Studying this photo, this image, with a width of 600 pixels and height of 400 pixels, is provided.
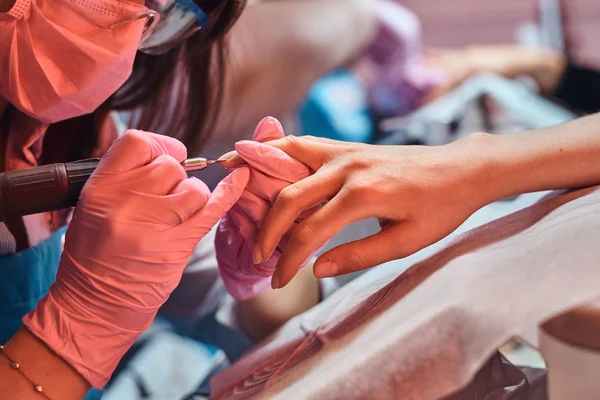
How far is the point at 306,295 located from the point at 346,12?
138cm

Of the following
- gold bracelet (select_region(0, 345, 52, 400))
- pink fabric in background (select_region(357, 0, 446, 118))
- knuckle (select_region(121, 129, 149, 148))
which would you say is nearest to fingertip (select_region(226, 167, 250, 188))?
knuckle (select_region(121, 129, 149, 148))

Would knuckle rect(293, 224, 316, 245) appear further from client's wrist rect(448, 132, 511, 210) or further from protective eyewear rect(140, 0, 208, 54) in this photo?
protective eyewear rect(140, 0, 208, 54)

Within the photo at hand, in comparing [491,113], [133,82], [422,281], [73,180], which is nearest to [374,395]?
[422,281]

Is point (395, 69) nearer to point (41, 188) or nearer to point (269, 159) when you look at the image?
point (269, 159)

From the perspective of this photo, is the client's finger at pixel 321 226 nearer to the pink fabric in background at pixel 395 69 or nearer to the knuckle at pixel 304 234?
the knuckle at pixel 304 234

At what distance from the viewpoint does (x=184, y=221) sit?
751 millimetres

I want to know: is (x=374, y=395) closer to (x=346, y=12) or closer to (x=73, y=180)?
(x=73, y=180)

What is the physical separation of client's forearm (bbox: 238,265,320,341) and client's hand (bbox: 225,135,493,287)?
0.89 ft

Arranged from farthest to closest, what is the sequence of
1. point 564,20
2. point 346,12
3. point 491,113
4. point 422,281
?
point 564,20 → point 346,12 → point 491,113 → point 422,281

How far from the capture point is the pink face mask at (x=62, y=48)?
0.83 metres

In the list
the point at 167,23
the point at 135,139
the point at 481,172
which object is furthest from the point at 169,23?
the point at 481,172

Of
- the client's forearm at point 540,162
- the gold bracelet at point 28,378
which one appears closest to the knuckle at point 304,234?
the client's forearm at point 540,162

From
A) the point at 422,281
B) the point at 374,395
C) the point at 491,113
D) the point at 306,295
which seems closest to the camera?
the point at 374,395

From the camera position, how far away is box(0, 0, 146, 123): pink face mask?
83cm
